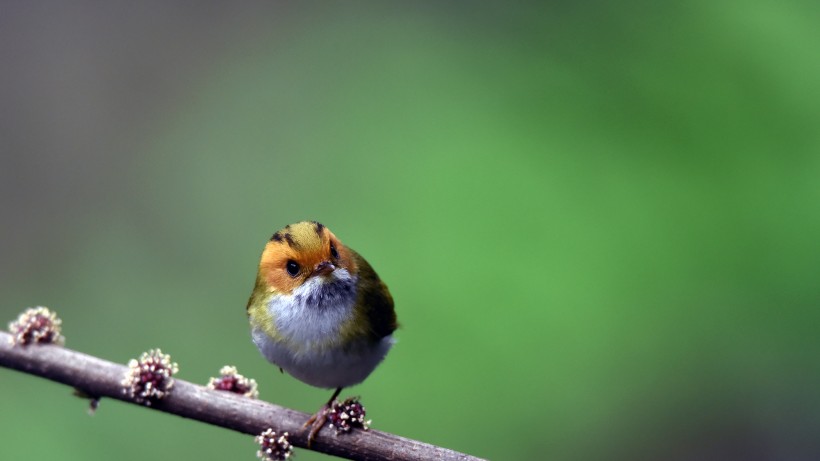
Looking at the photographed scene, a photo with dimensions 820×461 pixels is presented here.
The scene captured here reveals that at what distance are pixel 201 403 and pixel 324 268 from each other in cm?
58

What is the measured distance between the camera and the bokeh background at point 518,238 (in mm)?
4590

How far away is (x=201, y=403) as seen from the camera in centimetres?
292

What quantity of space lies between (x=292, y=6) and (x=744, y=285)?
358 cm

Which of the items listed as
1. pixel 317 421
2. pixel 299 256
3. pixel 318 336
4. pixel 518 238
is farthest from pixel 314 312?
pixel 518 238

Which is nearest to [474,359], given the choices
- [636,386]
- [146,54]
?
[636,386]

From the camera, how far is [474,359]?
4590 millimetres

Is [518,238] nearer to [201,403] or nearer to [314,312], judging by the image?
A: [314,312]

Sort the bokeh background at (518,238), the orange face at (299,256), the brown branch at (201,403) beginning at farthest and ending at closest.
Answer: the bokeh background at (518,238) < the orange face at (299,256) < the brown branch at (201,403)

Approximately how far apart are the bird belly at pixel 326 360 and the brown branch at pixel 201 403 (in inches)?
8.0

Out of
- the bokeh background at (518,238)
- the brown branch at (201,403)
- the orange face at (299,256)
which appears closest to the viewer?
the brown branch at (201,403)

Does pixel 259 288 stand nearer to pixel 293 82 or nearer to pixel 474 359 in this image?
pixel 474 359

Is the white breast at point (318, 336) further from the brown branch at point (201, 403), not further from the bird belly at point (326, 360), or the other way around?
the brown branch at point (201, 403)

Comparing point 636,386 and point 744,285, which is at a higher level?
point 744,285

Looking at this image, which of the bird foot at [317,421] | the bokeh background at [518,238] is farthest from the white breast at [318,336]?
the bokeh background at [518,238]
